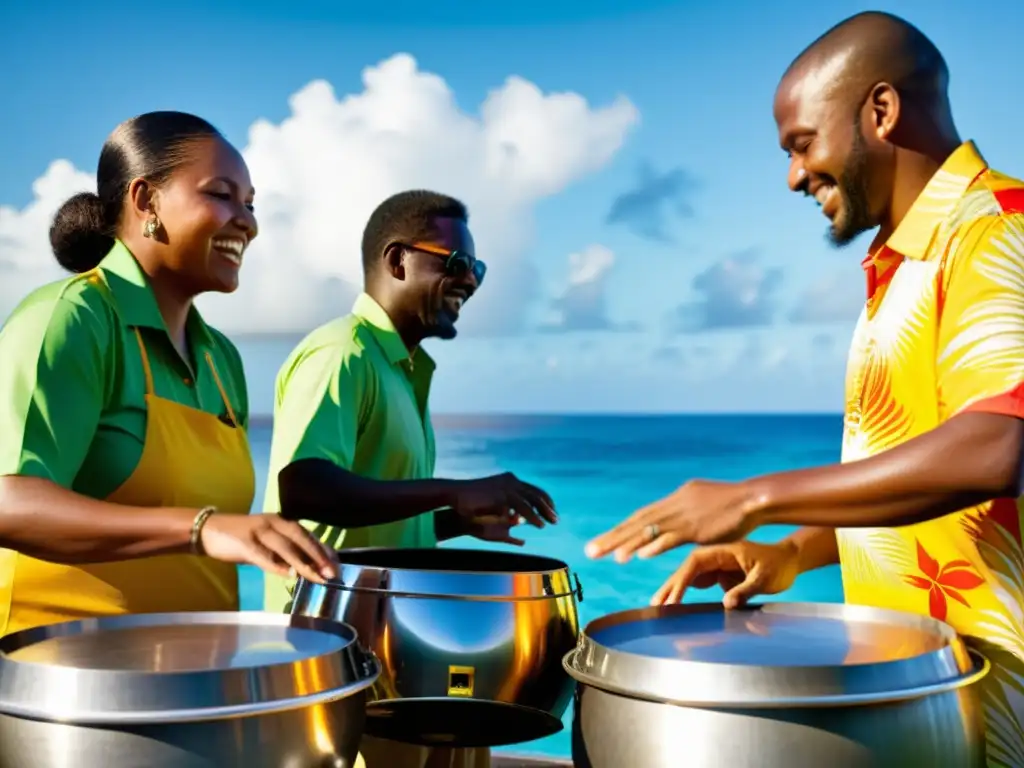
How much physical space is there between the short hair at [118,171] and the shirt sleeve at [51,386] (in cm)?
38

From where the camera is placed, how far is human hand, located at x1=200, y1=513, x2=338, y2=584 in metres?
1.42

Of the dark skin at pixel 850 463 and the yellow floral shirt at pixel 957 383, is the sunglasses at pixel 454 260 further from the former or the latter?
the yellow floral shirt at pixel 957 383

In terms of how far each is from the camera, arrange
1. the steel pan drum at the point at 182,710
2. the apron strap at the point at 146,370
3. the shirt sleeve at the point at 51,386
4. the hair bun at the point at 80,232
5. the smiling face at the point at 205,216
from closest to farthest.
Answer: the steel pan drum at the point at 182,710
the shirt sleeve at the point at 51,386
the apron strap at the point at 146,370
the smiling face at the point at 205,216
the hair bun at the point at 80,232

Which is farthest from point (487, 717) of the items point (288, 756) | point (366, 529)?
point (366, 529)

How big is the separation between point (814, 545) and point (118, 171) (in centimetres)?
132

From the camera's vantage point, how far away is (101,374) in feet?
5.56

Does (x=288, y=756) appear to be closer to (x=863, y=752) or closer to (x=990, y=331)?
(x=863, y=752)

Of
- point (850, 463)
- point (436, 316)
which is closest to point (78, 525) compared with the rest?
point (850, 463)

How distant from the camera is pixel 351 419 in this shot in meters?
2.58

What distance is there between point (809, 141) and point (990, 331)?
39 centimetres

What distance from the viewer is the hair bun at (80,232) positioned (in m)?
2.09

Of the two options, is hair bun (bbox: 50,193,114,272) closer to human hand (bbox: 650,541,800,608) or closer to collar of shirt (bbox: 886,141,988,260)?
human hand (bbox: 650,541,800,608)

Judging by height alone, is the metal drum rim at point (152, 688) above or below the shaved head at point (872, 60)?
below

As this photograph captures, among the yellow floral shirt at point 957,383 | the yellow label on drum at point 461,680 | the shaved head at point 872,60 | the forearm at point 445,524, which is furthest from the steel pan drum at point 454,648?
the forearm at point 445,524
